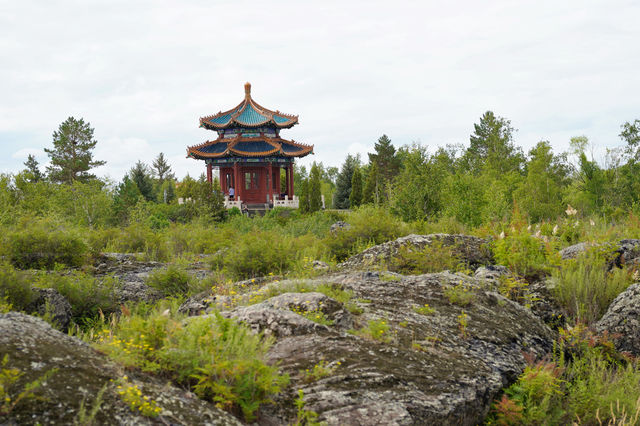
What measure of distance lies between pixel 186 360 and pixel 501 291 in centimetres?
522

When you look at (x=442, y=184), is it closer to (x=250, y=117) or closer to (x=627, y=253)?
(x=627, y=253)

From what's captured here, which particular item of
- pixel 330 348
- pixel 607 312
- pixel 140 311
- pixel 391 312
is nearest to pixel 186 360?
pixel 330 348

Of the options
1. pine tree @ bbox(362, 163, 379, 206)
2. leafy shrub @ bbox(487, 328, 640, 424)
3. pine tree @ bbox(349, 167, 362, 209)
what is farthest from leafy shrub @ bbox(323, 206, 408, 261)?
pine tree @ bbox(349, 167, 362, 209)

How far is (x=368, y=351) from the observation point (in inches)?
Answer: 159

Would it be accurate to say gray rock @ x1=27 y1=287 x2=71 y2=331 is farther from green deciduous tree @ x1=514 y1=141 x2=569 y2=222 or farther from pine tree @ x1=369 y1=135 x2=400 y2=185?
pine tree @ x1=369 y1=135 x2=400 y2=185

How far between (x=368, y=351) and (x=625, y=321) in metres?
3.96

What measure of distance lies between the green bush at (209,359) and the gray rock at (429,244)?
5.83 metres

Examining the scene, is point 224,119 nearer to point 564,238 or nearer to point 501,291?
point 564,238

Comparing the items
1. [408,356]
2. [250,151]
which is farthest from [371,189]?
[408,356]

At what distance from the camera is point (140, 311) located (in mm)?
7461

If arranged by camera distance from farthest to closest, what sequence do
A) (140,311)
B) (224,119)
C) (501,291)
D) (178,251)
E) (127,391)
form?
1. (224,119)
2. (178,251)
3. (140,311)
4. (501,291)
5. (127,391)

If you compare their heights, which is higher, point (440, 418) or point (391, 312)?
point (391, 312)

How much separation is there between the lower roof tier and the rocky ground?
33705mm

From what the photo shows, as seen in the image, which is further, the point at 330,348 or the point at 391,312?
the point at 391,312
